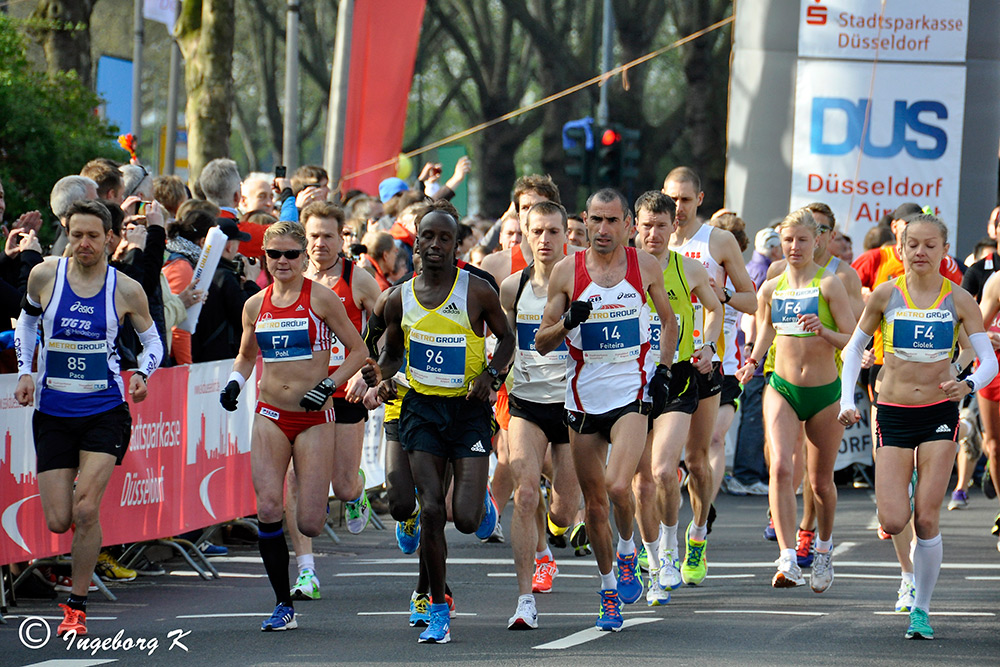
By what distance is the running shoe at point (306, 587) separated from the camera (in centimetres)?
977

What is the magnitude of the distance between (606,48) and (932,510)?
23.7 m

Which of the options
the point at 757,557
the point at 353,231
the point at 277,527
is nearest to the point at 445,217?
the point at 277,527

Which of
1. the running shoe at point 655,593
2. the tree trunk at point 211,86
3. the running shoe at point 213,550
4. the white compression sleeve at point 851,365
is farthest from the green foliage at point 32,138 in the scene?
the white compression sleeve at point 851,365

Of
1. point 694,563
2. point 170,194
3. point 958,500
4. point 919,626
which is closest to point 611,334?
point 919,626

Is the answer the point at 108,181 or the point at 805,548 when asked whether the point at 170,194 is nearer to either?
the point at 108,181

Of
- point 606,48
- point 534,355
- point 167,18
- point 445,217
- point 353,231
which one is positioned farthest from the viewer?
point 606,48

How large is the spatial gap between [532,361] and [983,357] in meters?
2.41

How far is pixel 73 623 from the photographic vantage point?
837 cm

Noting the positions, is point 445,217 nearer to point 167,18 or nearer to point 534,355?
point 534,355

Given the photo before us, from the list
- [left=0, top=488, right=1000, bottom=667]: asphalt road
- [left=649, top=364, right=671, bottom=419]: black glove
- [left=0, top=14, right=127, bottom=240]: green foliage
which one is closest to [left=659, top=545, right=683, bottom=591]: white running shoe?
[left=0, top=488, right=1000, bottom=667]: asphalt road

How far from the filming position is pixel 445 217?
8531 mm

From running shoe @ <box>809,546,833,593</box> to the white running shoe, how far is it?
800 mm

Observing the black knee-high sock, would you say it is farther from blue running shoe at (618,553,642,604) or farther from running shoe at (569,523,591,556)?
running shoe at (569,523,591,556)

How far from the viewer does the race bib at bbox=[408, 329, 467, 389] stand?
27.8ft
